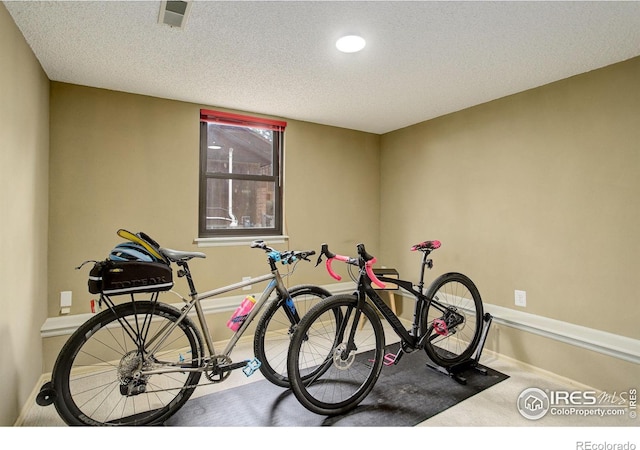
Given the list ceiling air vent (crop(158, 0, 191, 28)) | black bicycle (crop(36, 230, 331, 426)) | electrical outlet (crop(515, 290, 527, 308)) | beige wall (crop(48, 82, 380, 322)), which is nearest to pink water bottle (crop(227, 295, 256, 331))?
black bicycle (crop(36, 230, 331, 426))

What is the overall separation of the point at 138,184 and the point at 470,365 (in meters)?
3.08

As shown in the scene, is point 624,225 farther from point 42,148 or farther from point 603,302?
point 42,148

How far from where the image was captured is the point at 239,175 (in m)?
3.33

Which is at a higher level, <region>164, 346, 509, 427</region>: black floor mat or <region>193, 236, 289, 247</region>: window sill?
<region>193, 236, 289, 247</region>: window sill

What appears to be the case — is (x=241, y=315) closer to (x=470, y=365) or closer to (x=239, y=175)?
(x=239, y=175)

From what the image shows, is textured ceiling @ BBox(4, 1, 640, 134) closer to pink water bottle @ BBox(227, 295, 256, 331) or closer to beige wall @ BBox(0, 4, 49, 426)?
beige wall @ BBox(0, 4, 49, 426)

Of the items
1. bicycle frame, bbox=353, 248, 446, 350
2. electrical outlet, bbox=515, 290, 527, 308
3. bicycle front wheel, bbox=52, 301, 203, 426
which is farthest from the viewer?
electrical outlet, bbox=515, 290, 527, 308

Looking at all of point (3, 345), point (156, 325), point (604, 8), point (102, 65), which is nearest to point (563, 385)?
point (604, 8)

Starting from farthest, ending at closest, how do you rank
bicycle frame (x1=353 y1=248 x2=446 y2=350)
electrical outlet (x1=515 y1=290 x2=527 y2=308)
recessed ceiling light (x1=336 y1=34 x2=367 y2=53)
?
electrical outlet (x1=515 y1=290 x2=527 y2=308) < bicycle frame (x1=353 y1=248 x2=446 y2=350) < recessed ceiling light (x1=336 y1=34 x2=367 y2=53)

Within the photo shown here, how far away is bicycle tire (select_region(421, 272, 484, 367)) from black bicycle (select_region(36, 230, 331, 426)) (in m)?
0.90

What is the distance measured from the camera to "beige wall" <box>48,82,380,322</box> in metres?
2.56

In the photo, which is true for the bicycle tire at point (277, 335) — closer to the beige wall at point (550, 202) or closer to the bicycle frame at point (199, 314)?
the bicycle frame at point (199, 314)

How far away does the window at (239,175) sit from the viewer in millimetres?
3162

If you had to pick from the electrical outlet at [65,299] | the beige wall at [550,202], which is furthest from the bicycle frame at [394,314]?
the electrical outlet at [65,299]
